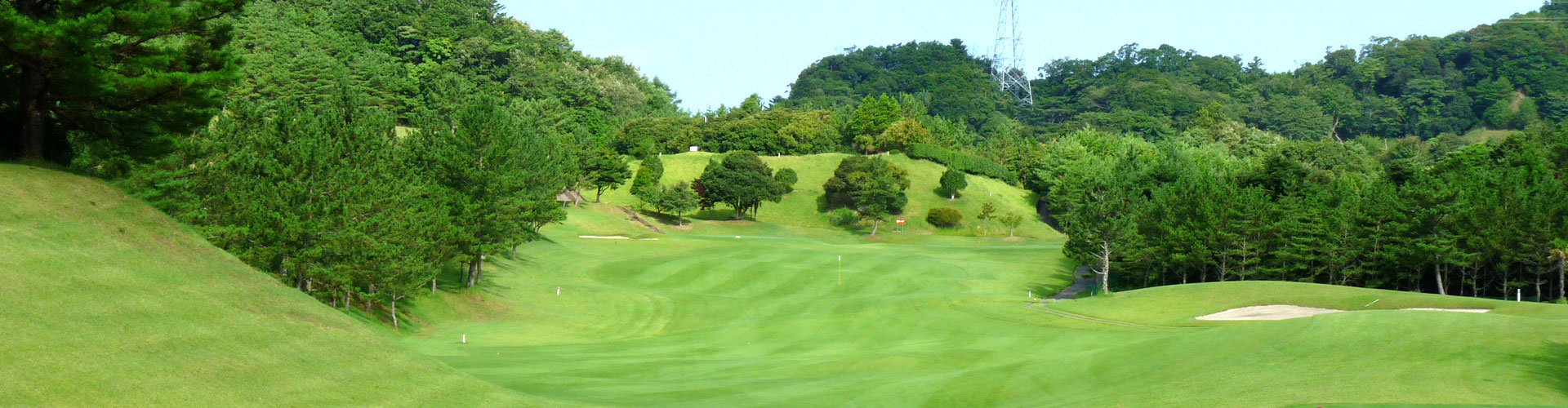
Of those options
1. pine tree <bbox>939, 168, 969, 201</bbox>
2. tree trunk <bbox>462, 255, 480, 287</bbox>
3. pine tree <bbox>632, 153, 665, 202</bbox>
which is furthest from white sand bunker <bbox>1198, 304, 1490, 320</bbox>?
pine tree <bbox>939, 168, 969, 201</bbox>

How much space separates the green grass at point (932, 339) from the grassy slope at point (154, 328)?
5.44 meters

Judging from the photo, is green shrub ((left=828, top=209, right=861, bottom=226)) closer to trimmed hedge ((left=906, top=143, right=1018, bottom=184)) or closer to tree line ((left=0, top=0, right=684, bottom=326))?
trimmed hedge ((left=906, top=143, right=1018, bottom=184))

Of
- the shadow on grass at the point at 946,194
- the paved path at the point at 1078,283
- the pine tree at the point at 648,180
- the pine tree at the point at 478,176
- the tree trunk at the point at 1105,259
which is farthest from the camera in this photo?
the shadow on grass at the point at 946,194

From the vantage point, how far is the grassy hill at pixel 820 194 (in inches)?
4469

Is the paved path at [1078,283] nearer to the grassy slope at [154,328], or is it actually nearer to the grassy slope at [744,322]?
the grassy slope at [744,322]

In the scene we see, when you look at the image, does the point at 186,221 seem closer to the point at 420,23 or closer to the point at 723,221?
the point at 723,221

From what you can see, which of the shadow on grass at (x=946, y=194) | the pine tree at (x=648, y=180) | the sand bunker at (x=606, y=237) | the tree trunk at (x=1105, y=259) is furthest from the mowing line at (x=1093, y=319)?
the shadow on grass at (x=946, y=194)

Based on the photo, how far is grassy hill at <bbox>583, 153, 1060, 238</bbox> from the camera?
372ft

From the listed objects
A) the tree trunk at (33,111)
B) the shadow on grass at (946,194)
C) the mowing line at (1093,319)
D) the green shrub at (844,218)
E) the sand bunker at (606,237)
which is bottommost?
the mowing line at (1093,319)

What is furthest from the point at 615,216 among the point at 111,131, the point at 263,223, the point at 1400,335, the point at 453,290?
the point at 1400,335

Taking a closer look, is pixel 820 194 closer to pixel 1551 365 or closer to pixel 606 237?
pixel 606 237

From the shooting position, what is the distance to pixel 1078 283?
72812 millimetres

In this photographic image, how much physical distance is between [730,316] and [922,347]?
15656 millimetres

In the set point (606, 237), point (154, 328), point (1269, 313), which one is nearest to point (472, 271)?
point (606, 237)
